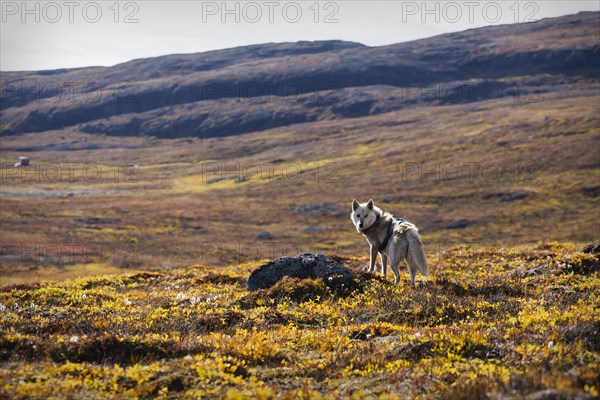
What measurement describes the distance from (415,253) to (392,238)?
4.03 feet

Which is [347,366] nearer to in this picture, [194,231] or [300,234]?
[300,234]

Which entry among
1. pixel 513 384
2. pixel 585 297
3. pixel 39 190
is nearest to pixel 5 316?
pixel 513 384

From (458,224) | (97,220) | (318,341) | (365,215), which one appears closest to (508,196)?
(458,224)

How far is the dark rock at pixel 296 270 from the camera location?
646 inches

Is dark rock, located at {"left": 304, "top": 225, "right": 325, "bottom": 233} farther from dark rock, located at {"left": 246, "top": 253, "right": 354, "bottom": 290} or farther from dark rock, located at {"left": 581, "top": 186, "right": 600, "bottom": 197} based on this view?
dark rock, located at {"left": 246, "top": 253, "right": 354, "bottom": 290}

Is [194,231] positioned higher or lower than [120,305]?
lower

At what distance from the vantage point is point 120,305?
14.8m

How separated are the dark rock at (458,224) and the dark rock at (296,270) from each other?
6865 centimetres

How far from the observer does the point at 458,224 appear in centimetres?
8250

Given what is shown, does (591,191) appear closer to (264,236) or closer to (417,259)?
(264,236)

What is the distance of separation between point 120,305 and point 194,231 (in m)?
73.4

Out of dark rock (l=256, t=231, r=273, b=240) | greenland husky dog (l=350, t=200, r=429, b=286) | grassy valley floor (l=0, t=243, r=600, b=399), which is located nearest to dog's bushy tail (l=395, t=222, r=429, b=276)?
greenland husky dog (l=350, t=200, r=429, b=286)

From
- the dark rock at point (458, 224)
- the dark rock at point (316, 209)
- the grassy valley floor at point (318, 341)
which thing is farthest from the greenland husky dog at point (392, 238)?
the dark rock at point (316, 209)

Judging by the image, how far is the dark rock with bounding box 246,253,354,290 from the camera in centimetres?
1641
